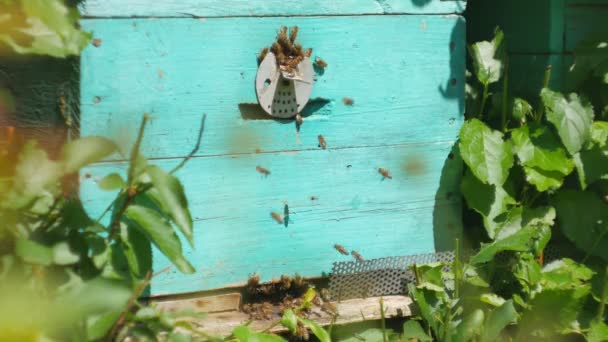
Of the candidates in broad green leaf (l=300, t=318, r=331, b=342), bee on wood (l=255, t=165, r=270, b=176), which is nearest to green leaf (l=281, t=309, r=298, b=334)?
broad green leaf (l=300, t=318, r=331, b=342)

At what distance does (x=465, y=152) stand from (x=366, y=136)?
30 centimetres

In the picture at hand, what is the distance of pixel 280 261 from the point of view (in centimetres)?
221

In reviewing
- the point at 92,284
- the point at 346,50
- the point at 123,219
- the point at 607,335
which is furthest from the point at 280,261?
the point at 92,284

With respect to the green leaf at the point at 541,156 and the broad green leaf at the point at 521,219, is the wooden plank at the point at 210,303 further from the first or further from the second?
the green leaf at the point at 541,156

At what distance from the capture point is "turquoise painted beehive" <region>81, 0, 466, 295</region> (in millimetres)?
1979

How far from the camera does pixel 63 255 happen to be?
0.90 meters

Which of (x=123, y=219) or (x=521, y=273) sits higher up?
(x=123, y=219)

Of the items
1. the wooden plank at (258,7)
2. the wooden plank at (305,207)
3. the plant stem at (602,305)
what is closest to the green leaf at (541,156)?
the wooden plank at (305,207)

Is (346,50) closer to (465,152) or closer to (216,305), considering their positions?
(465,152)

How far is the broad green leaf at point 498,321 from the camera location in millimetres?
2137

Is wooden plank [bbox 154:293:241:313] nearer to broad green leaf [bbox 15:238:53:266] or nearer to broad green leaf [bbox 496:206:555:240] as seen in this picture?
broad green leaf [bbox 496:206:555:240]

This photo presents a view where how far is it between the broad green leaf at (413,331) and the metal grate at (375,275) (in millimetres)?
182

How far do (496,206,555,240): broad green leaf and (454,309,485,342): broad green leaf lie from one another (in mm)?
294

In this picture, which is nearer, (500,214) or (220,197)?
(220,197)
